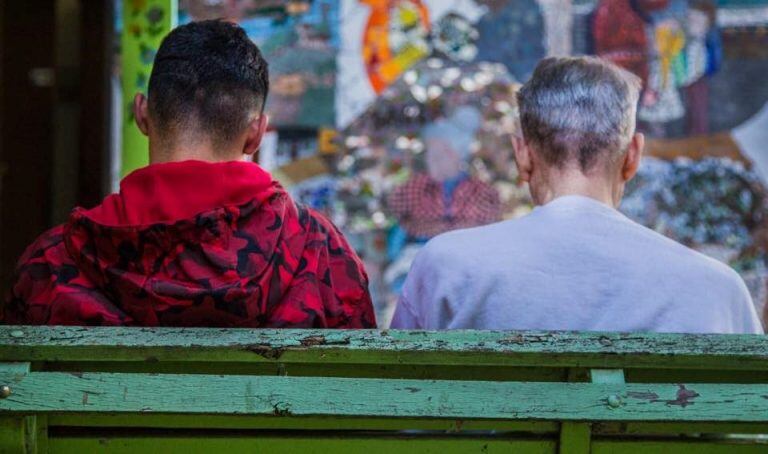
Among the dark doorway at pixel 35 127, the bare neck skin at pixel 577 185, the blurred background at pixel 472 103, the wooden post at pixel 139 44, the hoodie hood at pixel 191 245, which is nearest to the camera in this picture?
the hoodie hood at pixel 191 245

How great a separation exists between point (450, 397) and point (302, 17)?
4.03 meters

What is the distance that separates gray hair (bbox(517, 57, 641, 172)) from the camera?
273cm

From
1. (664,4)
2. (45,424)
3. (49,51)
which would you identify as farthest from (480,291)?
(49,51)

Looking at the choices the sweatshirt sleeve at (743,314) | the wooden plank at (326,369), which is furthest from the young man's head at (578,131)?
the wooden plank at (326,369)

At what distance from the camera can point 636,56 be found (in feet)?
19.0

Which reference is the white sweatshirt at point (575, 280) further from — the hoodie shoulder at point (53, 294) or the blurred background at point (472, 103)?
the blurred background at point (472, 103)

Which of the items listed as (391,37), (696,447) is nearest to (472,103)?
(391,37)

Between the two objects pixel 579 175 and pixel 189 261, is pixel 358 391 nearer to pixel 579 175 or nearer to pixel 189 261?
pixel 189 261

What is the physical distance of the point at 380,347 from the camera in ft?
6.35

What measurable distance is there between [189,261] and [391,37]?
374 centimetres

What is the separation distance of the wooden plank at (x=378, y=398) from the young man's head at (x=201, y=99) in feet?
2.42

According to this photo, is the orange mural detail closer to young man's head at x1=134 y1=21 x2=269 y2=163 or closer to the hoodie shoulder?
young man's head at x1=134 y1=21 x2=269 y2=163

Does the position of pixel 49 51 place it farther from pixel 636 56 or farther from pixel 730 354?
pixel 730 354

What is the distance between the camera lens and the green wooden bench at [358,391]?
1909mm
